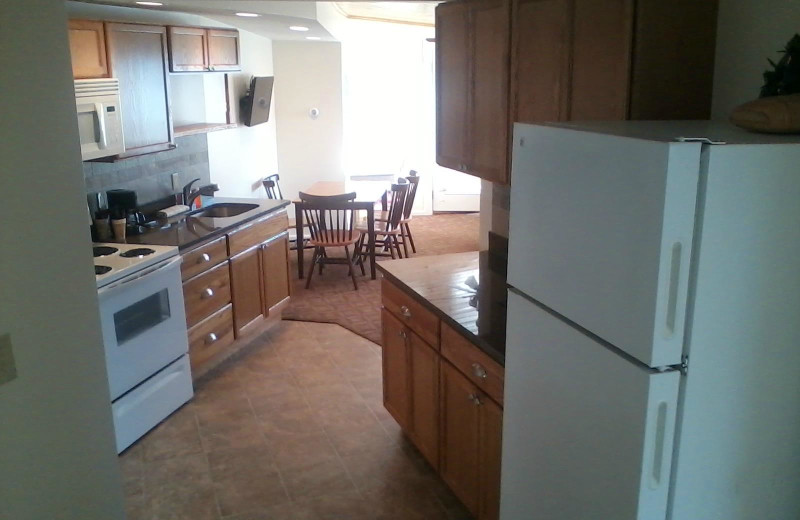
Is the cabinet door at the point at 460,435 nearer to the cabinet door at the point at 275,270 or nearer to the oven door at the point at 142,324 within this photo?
the oven door at the point at 142,324

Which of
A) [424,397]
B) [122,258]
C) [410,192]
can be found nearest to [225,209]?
[122,258]

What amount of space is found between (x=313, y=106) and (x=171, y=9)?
2872 mm

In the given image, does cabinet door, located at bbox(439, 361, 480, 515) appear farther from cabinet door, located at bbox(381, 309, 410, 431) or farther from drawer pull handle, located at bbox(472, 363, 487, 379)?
cabinet door, located at bbox(381, 309, 410, 431)

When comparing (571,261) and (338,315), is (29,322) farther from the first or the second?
(338,315)

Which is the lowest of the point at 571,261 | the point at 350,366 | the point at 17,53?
the point at 350,366

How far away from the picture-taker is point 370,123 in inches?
327

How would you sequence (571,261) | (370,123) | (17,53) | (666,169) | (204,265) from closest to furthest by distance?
(666,169), (571,261), (17,53), (204,265), (370,123)

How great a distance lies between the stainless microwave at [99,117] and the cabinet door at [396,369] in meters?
1.68

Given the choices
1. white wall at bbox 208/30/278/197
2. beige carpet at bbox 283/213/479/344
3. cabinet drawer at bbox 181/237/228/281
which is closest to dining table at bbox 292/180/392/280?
beige carpet at bbox 283/213/479/344

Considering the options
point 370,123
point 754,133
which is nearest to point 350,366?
point 754,133

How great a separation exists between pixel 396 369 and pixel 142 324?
4.36ft

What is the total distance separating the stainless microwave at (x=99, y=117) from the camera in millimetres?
3207

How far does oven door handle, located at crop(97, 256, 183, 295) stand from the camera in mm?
3000

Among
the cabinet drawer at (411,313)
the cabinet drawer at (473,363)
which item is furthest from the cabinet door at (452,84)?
the cabinet drawer at (473,363)
